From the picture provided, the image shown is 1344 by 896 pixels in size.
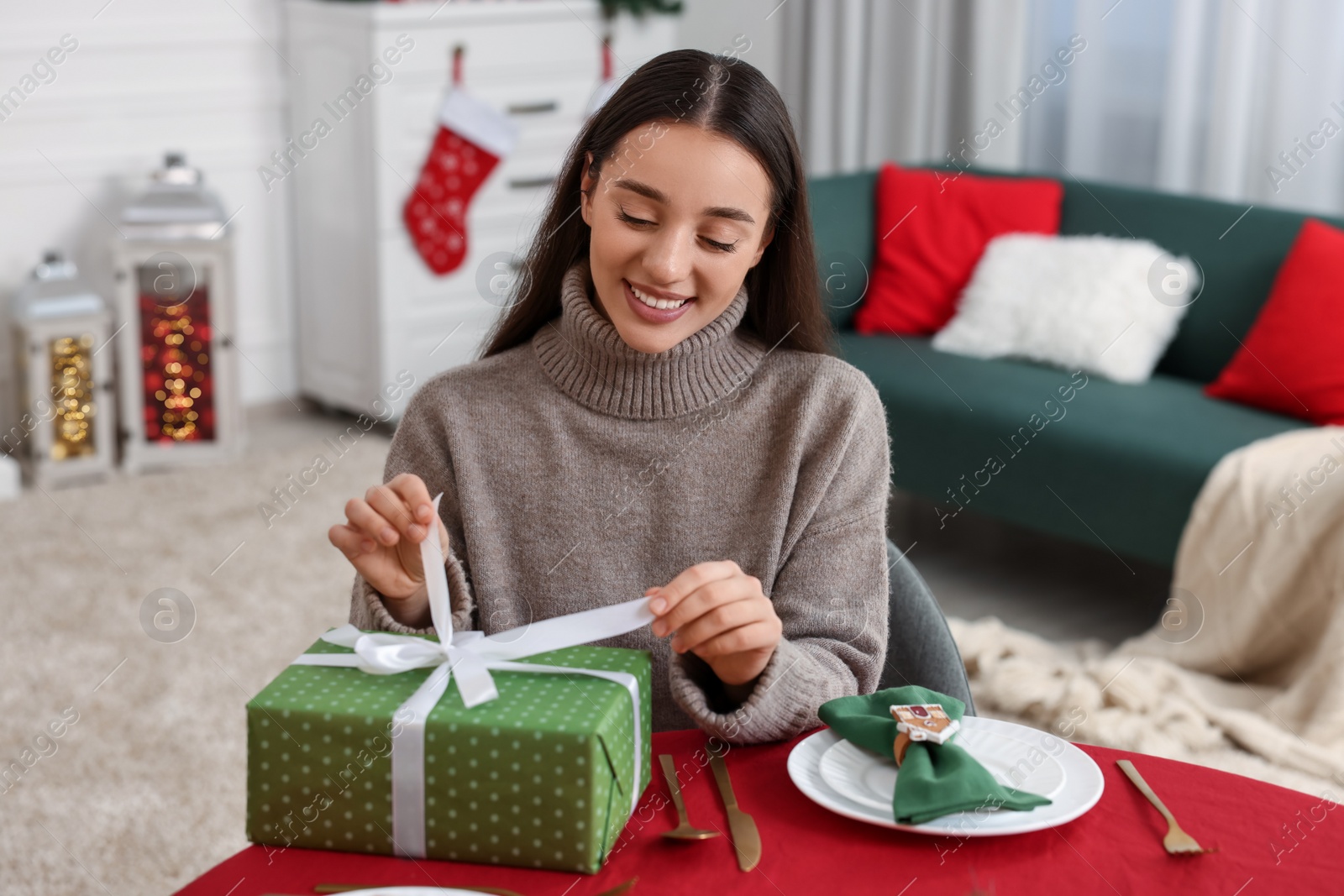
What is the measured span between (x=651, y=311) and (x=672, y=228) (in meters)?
0.11

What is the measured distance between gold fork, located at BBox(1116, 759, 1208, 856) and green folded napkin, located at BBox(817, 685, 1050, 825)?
0.08 meters

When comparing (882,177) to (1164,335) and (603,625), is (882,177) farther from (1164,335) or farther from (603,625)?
(603,625)

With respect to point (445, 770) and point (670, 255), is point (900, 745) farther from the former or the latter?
point (670, 255)

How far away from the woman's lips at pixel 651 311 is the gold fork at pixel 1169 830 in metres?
0.52

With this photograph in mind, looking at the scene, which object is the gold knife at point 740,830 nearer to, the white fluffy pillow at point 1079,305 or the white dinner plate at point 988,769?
the white dinner plate at point 988,769

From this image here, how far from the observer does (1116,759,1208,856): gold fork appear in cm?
82

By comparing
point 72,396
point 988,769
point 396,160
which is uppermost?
point 396,160

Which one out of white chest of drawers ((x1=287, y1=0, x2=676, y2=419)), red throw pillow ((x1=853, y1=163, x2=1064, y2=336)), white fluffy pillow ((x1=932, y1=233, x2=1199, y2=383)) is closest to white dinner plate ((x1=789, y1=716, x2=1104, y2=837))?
white fluffy pillow ((x1=932, y1=233, x2=1199, y2=383))

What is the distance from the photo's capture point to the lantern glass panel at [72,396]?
3420mm

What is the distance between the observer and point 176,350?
3.63 metres

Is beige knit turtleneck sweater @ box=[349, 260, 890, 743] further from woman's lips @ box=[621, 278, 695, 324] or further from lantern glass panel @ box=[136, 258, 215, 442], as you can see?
lantern glass panel @ box=[136, 258, 215, 442]

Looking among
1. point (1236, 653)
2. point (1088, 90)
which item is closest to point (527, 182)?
point (1088, 90)

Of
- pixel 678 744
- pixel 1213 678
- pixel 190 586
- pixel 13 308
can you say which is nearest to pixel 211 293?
pixel 13 308

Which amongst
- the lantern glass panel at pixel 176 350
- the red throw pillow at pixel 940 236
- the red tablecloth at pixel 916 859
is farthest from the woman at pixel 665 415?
the lantern glass panel at pixel 176 350
